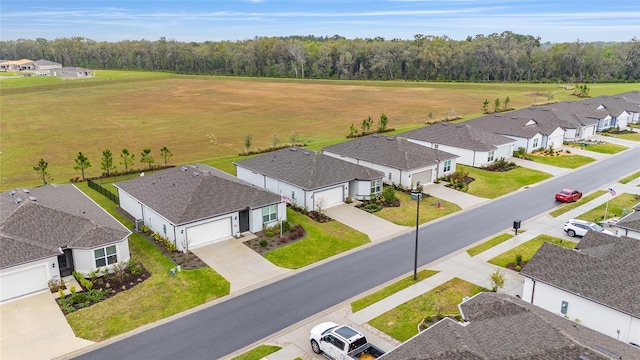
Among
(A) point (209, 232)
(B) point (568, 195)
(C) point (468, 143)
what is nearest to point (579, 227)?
(B) point (568, 195)

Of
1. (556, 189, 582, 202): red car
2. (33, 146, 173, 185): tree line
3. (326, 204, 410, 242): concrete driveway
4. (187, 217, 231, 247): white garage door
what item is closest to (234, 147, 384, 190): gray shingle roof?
(326, 204, 410, 242): concrete driveway

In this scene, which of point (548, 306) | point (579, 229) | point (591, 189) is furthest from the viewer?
point (591, 189)

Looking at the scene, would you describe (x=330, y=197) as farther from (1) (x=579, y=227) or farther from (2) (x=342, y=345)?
(2) (x=342, y=345)

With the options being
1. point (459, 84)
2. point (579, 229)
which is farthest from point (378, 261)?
point (459, 84)

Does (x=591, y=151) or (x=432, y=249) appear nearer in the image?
(x=432, y=249)

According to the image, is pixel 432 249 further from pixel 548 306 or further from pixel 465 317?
pixel 465 317

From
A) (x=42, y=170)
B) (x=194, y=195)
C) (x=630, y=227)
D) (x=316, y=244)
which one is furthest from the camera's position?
(x=42, y=170)

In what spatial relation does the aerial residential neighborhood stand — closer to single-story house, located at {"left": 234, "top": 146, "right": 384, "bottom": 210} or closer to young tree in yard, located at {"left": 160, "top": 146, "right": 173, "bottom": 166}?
single-story house, located at {"left": 234, "top": 146, "right": 384, "bottom": 210}
